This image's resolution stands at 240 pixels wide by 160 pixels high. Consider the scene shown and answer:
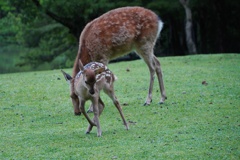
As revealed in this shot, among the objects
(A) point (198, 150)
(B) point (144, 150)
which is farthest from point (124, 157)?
(A) point (198, 150)

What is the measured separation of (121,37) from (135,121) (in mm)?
1968

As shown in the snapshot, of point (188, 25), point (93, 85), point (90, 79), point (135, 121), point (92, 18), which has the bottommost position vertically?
point (92, 18)

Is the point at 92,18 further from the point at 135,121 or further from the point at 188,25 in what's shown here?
the point at 135,121

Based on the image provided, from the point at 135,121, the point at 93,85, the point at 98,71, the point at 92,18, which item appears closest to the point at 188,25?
the point at 92,18

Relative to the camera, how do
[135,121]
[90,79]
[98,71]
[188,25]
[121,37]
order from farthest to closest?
[188,25], [121,37], [135,121], [98,71], [90,79]

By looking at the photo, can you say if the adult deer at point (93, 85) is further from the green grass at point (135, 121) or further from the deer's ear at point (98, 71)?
the green grass at point (135, 121)

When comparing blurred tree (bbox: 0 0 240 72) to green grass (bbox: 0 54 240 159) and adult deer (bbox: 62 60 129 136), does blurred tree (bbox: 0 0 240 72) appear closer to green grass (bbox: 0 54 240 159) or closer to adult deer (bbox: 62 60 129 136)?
green grass (bbox: 0 54 240 159)

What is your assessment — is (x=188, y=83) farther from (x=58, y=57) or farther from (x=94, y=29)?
(x=58, y=57)

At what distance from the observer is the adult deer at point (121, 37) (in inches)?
359

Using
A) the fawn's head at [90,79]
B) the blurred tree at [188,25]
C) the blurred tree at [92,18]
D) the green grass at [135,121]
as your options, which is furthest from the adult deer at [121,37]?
the blurred tree at [92,18]

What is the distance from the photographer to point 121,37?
9.34 m

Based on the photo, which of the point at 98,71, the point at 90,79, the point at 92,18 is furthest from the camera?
the point at 92,18

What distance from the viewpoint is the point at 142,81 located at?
11930mm

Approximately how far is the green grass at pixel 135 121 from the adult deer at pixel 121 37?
859 mm
